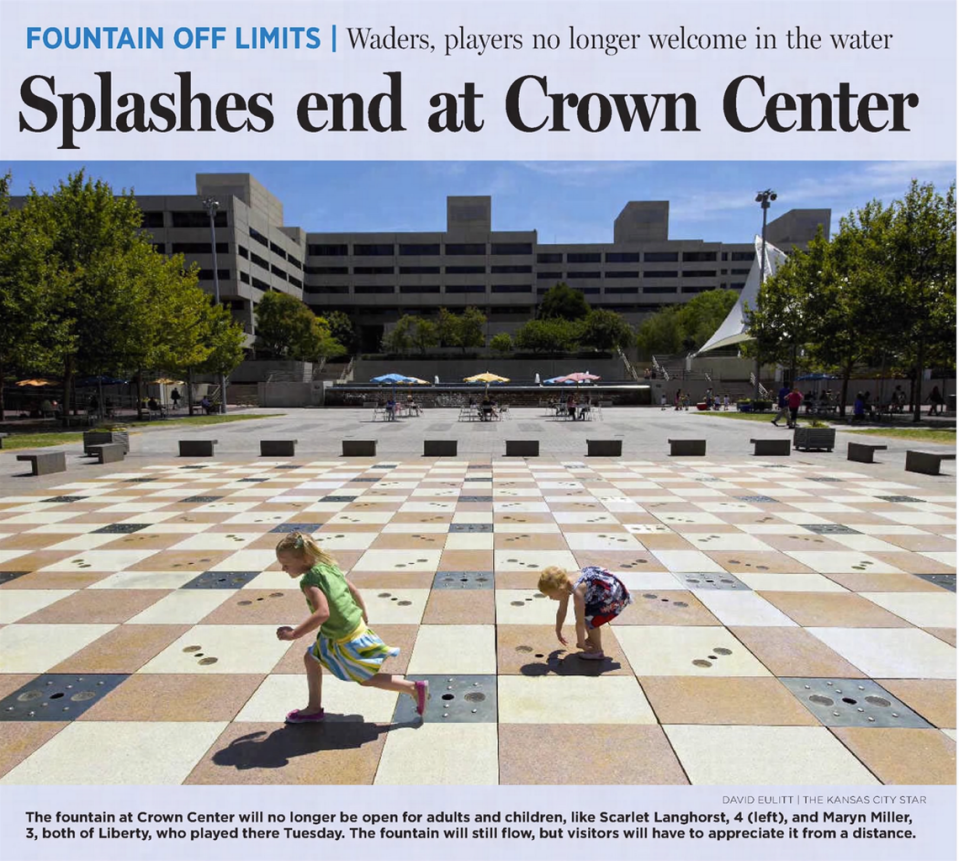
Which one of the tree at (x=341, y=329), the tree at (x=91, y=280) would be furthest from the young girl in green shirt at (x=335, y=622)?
the tree at (x=341, y=329)

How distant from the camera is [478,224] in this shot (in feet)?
288

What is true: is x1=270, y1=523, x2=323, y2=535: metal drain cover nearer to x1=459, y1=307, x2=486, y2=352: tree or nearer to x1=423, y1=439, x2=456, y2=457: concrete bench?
x1=423, y1=439, x2=456, y2=457: concrete bench

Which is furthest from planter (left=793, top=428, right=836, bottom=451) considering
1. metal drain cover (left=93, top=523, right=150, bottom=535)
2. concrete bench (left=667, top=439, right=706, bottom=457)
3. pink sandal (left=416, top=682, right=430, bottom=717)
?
pink sandal (left=416, top=682, right=430, bottom=717)

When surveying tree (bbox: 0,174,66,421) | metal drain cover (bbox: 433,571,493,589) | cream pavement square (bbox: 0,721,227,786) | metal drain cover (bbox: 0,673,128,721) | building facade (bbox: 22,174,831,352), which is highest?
building facade (bbox: 22,174,831,352)

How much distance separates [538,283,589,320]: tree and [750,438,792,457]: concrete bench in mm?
64582

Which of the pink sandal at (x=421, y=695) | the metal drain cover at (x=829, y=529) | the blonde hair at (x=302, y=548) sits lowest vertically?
the metal drain cover at (x=829, y=529)

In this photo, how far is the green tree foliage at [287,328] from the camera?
209 ft

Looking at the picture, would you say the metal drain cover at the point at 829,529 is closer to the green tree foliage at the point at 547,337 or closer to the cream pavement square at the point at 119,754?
the cream pavement square at the point at 119,754

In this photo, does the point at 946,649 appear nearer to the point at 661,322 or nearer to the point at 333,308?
the point at 661,322

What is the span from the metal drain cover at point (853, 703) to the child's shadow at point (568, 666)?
116 cm

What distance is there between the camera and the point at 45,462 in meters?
13.4

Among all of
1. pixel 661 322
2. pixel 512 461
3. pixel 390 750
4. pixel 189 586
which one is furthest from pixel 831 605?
pixel 661 322

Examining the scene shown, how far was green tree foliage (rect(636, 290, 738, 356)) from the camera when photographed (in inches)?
2827

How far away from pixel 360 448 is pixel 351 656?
13620 mm
